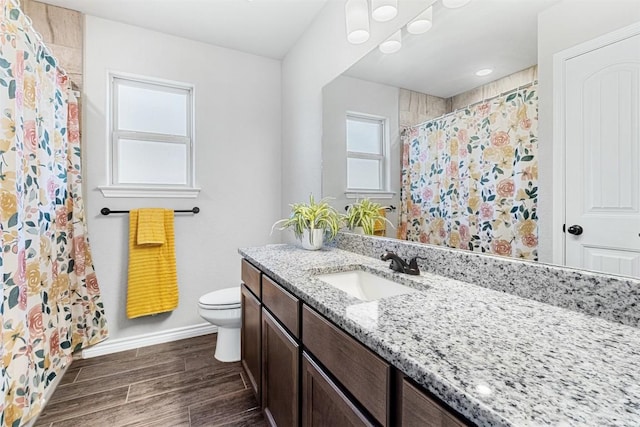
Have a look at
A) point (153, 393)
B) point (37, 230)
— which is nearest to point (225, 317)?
point (153, 393)

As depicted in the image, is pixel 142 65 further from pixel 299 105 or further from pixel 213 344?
pixel 213 344

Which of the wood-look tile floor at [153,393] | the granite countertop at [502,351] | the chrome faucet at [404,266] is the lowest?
the wood-look tile floor at [153,393]

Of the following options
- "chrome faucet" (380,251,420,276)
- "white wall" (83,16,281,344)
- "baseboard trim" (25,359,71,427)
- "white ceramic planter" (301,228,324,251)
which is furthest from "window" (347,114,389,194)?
"baseboard trim" (25,359,71,427)

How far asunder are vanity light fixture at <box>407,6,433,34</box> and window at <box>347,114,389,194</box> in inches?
16.5

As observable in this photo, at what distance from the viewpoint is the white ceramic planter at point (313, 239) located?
1.87m

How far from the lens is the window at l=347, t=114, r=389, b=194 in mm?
1587

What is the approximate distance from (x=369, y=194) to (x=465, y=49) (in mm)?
809

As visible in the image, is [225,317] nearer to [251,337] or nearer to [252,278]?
[251,337]

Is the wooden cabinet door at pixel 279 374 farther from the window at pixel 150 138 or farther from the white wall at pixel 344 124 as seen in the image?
the window at pixel 150 138

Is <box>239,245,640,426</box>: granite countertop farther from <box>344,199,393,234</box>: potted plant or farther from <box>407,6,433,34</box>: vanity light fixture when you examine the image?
<box>407,6,433,34</box>: vanity light fixture

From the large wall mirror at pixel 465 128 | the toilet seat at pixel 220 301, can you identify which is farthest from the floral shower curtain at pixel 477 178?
the toilet seat at pixel 220 301

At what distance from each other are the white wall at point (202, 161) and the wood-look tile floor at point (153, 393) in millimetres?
330

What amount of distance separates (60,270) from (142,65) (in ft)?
5.29

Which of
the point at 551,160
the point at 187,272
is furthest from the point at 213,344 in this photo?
the point at 551,160
